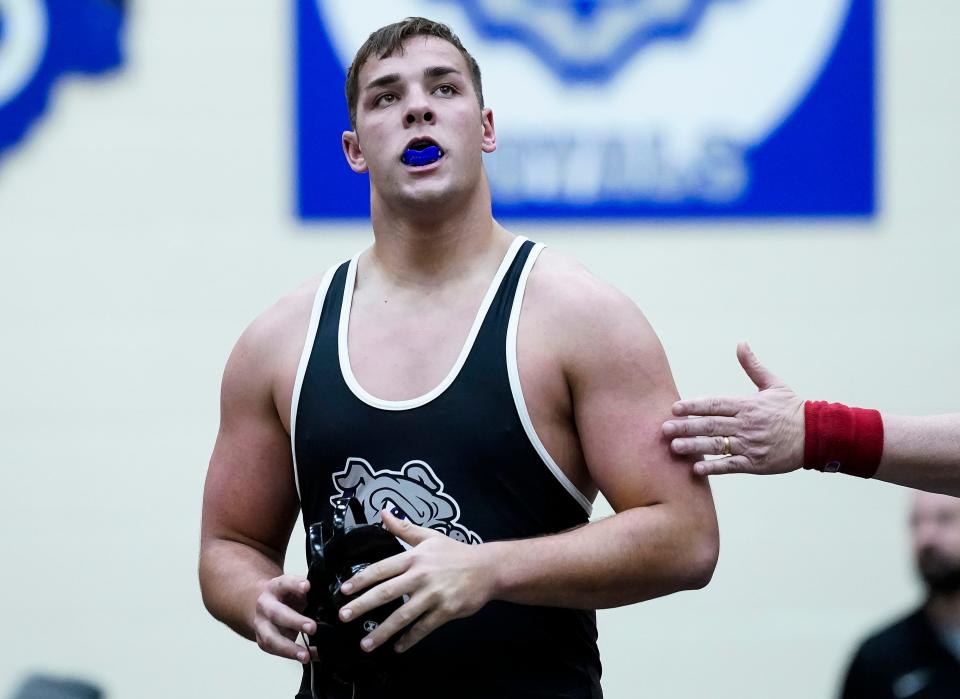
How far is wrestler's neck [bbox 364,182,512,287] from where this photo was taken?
2.39 metres

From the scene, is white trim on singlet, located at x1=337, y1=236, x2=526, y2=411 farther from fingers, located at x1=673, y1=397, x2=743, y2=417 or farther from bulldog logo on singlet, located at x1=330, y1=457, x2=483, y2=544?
fingers, located at x1=673, y1=397, x2=743, y2=417

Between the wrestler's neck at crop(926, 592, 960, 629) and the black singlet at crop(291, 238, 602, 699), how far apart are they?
52.5 inches

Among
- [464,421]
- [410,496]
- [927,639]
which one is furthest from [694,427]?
[927,639]

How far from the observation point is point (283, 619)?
2090mm

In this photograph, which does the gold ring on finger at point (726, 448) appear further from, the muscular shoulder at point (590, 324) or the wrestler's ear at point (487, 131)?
the wrestler's ear at point (487, 131)

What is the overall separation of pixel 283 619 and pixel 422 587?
278 mm

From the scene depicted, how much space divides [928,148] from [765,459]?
2.39 meters

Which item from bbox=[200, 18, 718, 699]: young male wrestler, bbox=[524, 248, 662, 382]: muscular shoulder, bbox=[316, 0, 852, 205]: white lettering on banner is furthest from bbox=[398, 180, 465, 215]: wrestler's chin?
bbox=[316, 0, 852, 205]: white lettering on banner

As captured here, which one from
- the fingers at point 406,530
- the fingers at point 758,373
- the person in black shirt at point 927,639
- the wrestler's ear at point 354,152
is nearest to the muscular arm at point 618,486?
the fingers at point 406,530

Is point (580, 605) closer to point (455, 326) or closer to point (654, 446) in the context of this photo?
point (654, 446)

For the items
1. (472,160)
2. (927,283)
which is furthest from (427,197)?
(927,283)

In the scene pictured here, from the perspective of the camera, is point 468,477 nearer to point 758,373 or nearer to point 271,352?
point 271,352

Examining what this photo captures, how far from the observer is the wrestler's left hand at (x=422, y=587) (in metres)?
1.94

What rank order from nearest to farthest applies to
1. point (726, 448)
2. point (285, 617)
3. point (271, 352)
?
point (285, 617), point (726, 448), point (271, 352)
